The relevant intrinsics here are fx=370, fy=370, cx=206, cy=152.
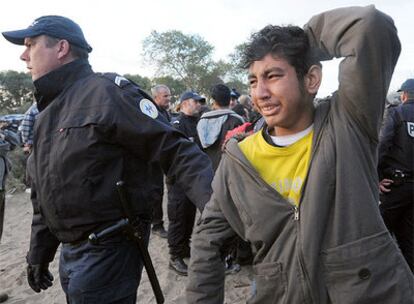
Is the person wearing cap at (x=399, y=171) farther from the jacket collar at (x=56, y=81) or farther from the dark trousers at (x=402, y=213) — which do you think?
the jacket collar at (x=56, y=81)

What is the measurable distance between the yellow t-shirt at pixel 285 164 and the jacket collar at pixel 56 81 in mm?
1166

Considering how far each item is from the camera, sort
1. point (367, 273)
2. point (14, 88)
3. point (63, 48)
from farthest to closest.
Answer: point (14, 88), point (63, 48), point (367, 273)

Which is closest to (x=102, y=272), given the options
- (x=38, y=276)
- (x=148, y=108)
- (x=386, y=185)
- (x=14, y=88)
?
(x=38, y=276)

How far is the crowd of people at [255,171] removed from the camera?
1241 millimetres

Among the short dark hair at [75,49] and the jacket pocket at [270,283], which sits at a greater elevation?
the short dark hair at [75,49]

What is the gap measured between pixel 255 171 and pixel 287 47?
0.49 metres

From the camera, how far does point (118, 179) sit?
1.90m

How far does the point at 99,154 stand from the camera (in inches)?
74.0

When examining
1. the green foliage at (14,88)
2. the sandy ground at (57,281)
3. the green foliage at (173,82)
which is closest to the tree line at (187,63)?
the green foliage at (173,82)

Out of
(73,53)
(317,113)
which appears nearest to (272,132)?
(317,113)

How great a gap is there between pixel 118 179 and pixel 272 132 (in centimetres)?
84

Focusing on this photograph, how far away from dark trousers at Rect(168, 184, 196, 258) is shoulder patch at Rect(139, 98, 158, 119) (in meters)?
2.53

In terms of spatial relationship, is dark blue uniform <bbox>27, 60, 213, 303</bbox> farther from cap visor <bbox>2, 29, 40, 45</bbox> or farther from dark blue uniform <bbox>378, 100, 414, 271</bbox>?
dark blue uniform <bbox>378, 100, 414, 271</bbox>

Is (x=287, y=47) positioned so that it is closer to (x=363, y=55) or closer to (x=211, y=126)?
(x=363, y=55)
